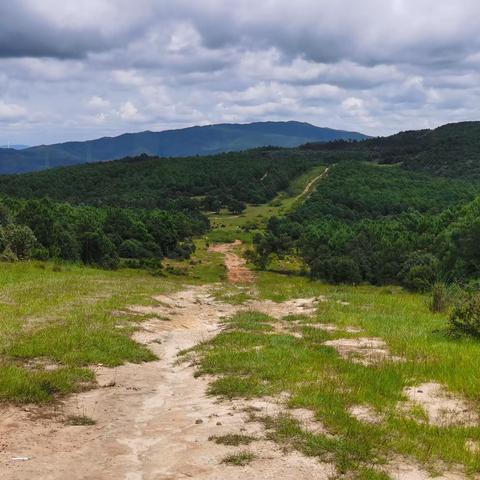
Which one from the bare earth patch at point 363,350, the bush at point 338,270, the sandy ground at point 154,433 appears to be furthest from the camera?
the bush at point 338,270

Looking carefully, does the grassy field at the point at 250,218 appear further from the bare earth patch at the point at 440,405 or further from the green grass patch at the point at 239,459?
the green grass patch at the point at 239,459

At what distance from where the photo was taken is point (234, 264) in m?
109

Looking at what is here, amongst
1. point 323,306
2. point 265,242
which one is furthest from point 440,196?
point 323,306

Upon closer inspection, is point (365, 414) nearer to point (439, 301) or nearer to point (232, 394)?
point (232, 394)

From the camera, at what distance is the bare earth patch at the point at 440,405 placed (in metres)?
8.68

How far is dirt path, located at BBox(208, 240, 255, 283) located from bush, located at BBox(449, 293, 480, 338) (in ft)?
228

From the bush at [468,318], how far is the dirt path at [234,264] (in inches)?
2739

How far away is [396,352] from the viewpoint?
13.1 m

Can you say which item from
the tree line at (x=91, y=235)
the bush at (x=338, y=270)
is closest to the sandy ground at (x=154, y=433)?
the tree line at (x=91, y=235)

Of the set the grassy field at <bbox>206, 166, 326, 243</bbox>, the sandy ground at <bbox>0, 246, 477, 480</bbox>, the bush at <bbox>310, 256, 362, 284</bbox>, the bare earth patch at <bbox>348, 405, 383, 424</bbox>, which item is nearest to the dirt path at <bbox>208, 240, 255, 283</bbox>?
the grassy field at <bbox>206, 166, 326, 243</bbox>

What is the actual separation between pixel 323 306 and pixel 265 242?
9411cm

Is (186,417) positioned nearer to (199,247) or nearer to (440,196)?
(199,247)

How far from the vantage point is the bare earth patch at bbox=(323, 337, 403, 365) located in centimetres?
1236

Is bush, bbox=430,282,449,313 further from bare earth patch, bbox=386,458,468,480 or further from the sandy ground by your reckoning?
bare earth patch, bbox=386,458,468,480
